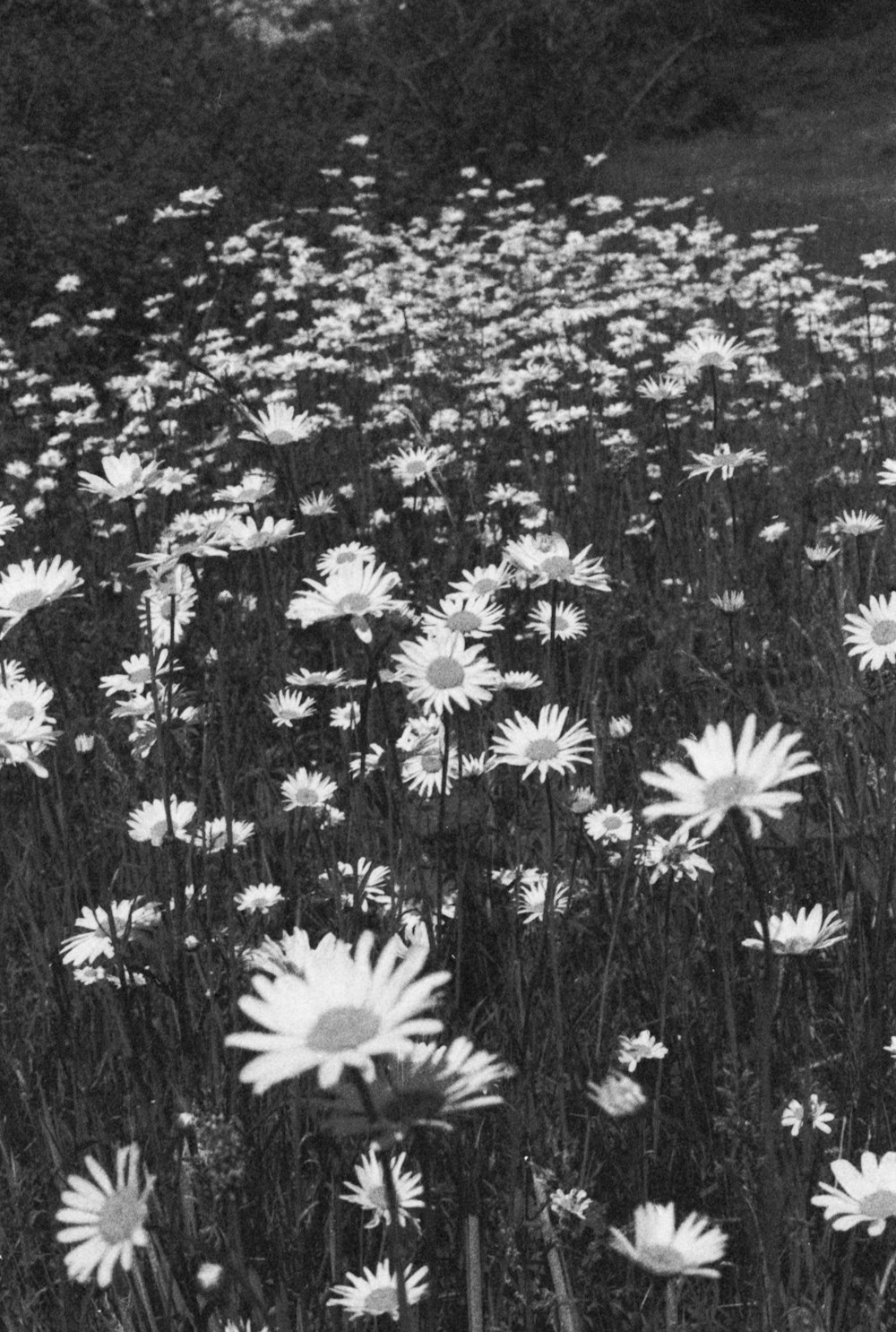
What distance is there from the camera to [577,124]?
1072 cm

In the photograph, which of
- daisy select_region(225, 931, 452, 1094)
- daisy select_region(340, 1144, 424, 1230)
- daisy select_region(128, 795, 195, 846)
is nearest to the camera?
daisy select_region(225, 931, 452, 1094)

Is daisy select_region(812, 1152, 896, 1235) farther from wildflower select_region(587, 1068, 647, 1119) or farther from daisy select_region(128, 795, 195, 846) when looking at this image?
daisy select_region(128, 795, 195, 846)

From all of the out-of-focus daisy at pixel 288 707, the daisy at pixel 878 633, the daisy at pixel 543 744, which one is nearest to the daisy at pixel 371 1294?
the daisy at pixel 543 744

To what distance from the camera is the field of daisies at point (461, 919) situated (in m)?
1.03

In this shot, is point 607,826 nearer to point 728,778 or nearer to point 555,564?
point 555,564

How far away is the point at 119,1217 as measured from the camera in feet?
2.84

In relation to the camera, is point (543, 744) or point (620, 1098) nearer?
point (620, 1098)

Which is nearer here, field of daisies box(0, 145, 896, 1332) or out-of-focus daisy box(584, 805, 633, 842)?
field of daisies box(0, 145, 896, 1332)

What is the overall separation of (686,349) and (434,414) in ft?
5.23

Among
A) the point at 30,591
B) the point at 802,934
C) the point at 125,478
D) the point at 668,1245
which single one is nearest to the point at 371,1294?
the point at 668,1245

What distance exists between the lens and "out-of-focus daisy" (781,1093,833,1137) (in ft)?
4.53

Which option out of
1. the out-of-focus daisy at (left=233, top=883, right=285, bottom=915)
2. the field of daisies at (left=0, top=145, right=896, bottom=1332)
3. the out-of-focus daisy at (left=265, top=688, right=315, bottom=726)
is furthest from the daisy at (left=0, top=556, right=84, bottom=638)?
the out-of-focus daisy at (left=265, top=688, right=315, bottom=726)

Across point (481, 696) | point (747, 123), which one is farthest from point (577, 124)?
point (481, 696)

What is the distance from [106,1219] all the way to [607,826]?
1.28 metres
